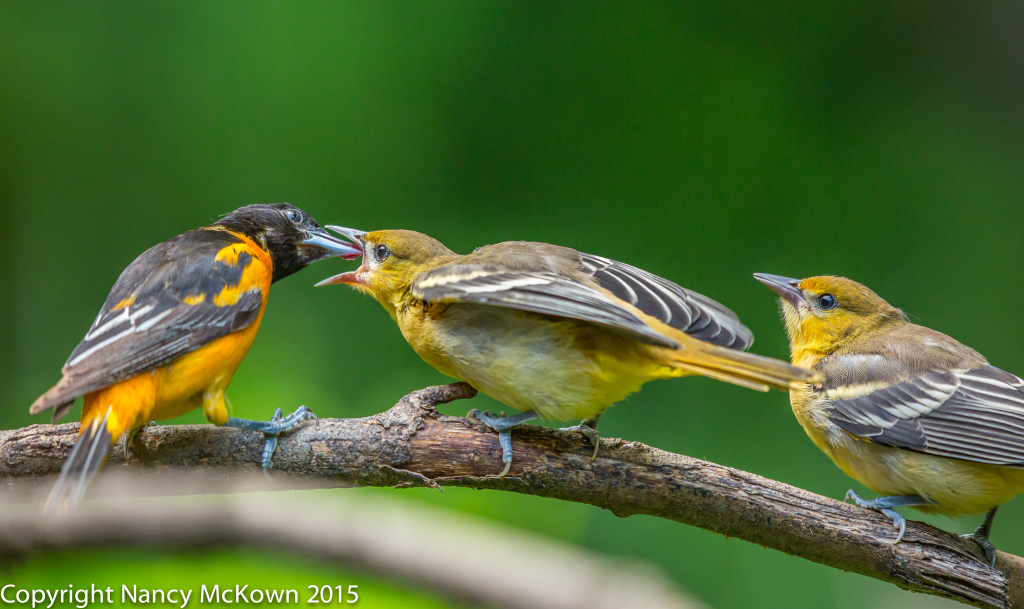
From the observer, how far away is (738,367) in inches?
89.9

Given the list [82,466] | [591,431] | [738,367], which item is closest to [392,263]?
[591,431]

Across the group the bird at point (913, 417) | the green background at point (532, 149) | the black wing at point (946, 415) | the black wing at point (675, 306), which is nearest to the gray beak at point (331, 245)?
the black wing at point (675, 306)

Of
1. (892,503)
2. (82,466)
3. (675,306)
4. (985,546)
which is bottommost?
(82,466)

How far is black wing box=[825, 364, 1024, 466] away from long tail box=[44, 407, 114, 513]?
2.63 meters

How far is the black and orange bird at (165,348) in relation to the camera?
2.39 meters

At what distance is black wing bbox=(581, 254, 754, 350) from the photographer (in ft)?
8.52

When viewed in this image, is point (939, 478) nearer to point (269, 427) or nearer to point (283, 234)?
point (269, 427)

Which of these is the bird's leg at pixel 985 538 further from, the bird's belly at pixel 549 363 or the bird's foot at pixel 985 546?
the bird's belly at pixel 549 363

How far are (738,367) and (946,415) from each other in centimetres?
128

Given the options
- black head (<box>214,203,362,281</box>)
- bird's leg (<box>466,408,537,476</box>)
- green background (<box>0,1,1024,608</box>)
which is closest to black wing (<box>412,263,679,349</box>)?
bird's leg (<box>466,408,537,476</box>)

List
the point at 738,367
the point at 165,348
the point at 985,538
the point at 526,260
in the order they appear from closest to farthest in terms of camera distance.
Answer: the point at 738,367
the point at 165,348
the point at 526,260
the point at 985,538

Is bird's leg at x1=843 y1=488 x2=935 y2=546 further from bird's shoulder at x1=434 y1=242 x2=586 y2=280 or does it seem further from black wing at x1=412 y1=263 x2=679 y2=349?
bird's shoulder at x1=434 y1=242 x2=586 y2=280

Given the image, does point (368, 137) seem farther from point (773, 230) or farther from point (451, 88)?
point (773, 230)

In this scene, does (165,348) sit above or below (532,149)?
below
